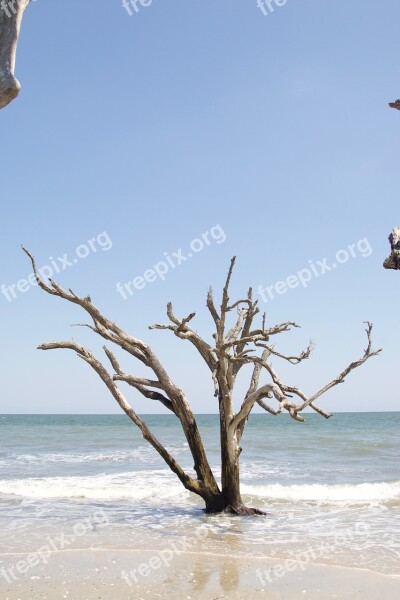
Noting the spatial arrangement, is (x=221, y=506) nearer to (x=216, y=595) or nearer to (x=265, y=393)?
(x=265, y=393)

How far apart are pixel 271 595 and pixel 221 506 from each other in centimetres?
465

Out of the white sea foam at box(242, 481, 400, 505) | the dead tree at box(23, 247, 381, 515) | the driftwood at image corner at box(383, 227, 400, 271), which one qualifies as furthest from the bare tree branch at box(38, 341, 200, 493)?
the driftwood at image corner at box(383, 227, 400, 271)

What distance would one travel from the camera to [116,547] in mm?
8281

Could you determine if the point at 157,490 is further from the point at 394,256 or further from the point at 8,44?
the point at 8,44

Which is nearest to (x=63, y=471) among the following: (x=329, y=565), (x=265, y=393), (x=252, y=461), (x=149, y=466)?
(x=149, y=466)

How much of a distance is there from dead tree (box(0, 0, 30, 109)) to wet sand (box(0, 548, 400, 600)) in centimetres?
532

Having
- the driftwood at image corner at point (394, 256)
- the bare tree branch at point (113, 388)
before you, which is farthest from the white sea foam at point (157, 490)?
the driftwood at image corner at point (394, 256)

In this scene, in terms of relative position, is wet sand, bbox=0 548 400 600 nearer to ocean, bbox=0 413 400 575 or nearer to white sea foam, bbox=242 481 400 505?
ocean, bbox=0 413 400 575

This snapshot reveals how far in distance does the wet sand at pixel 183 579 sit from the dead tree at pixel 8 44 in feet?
17.5

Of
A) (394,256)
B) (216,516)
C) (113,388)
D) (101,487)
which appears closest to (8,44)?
(394,256)

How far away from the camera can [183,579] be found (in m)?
6.72

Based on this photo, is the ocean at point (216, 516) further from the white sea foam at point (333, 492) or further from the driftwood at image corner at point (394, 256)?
the driftwood at image corner at point (394, 256)

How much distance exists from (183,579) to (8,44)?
20.0ft

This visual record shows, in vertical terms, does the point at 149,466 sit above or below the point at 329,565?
below
